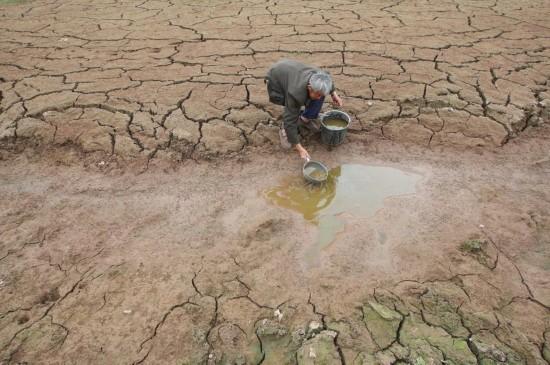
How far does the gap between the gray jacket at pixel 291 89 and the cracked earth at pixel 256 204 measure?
356mm

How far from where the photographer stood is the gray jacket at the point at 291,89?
3074mm

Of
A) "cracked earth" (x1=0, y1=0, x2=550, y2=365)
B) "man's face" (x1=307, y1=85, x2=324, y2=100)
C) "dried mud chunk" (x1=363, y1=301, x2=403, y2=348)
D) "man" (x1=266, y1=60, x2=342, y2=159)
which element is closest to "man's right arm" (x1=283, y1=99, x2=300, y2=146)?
"man" (x1=266, y1=60, x2=342, y2=159)

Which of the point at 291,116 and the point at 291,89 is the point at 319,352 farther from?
the point at 291,89

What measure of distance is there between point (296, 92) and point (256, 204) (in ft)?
3.16

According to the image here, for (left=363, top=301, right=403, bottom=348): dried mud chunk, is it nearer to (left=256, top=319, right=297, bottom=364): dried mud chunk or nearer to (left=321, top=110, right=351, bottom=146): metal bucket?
(left=256, top=319, right=297, bottom=364): dried mud chunk

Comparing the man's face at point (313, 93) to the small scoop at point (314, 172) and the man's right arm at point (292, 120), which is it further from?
the small scoop at point (314, 172)

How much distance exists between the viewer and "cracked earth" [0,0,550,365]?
7.17ft

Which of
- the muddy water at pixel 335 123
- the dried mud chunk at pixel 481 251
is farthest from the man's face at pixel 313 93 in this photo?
the dried mud chunk at pixel 481 251

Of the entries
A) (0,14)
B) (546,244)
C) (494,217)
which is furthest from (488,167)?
(0,14)

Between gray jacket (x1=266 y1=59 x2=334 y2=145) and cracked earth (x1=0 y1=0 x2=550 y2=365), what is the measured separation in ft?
1.17

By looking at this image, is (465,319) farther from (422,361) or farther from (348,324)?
(348,324)

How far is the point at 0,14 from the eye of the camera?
6691mm

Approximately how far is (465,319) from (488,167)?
1.73 meters

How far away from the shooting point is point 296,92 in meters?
3.06
